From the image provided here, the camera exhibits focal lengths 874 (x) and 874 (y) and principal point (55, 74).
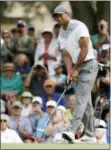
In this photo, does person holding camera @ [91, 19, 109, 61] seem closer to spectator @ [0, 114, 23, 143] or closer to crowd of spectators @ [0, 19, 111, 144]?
crowd of spectators @ [0, 19, 111, 144]

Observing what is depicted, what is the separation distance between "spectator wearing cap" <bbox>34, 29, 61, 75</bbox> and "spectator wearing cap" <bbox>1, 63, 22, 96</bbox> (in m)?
0.73

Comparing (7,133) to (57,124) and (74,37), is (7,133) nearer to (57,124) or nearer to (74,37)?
(57,124)

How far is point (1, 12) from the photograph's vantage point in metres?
22.5

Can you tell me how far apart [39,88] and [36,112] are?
129 centimetres

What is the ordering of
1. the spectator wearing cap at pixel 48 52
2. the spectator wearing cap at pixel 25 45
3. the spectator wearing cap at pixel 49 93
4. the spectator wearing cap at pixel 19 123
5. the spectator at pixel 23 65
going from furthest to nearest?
the spectator wearing cap at pixel 25 45, the spectator at pixel 23 65, the spectator wearing cap at pixel 48 52, the spectator wearing cap at pixel 49 93, the spectator wearing cap at pixel 19 123

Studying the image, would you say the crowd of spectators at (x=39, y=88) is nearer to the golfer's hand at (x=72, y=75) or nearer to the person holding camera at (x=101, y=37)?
the person holding camera at (x=101, y=37)

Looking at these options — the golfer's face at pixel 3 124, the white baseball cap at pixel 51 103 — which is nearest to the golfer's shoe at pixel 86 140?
the golfer's face at pixel 3 124

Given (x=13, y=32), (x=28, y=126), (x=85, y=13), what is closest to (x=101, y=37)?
(x=85, y=13)

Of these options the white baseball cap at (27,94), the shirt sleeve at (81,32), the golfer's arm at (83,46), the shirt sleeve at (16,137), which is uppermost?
the shirt sleeve at (81,32)

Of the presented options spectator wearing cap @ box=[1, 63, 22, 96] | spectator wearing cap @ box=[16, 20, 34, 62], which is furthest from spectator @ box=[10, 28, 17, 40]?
spectator wearing cap @ box=[1, 63, 22, 96]

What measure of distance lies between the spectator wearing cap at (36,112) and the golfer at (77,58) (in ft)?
11.7

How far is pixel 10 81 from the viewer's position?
18844 millimetres

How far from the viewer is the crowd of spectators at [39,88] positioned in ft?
52.9

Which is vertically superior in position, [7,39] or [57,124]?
[7,39]
